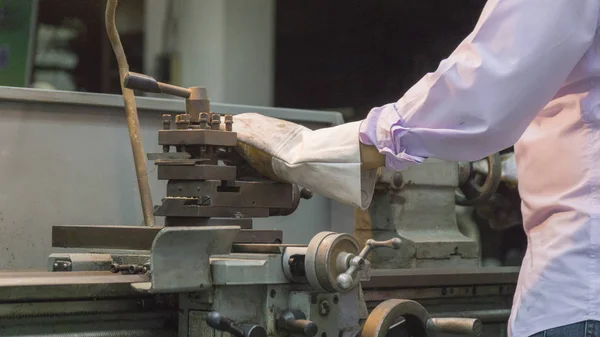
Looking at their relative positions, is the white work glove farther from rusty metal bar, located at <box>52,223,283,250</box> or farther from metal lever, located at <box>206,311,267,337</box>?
metal lever, located at <box>206,311,267,337</box>

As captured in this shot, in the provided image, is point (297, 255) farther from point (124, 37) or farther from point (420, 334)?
point (124, 37)

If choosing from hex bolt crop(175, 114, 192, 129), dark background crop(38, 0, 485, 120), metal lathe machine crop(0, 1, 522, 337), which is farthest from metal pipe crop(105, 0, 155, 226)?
dark background crop(38, 0, 485, 120)

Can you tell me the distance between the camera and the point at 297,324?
48.9 inches

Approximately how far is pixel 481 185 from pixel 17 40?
143cm

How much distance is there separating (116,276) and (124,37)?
1088 millimetres

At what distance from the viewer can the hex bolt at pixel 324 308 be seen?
1315 mm

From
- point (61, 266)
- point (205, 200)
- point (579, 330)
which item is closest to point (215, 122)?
point (205, 200)

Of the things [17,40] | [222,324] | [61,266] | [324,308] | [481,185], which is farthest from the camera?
[481,185]

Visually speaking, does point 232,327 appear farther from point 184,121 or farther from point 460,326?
point 184,121

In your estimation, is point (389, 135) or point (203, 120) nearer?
point (389, 135)

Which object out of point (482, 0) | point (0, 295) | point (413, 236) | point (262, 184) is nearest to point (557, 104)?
point (262, 184)

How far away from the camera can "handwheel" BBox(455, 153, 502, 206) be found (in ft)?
8.41

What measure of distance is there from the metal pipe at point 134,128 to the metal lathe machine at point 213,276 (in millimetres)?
169

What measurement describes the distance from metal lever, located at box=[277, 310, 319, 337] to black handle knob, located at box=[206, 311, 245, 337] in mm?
87
